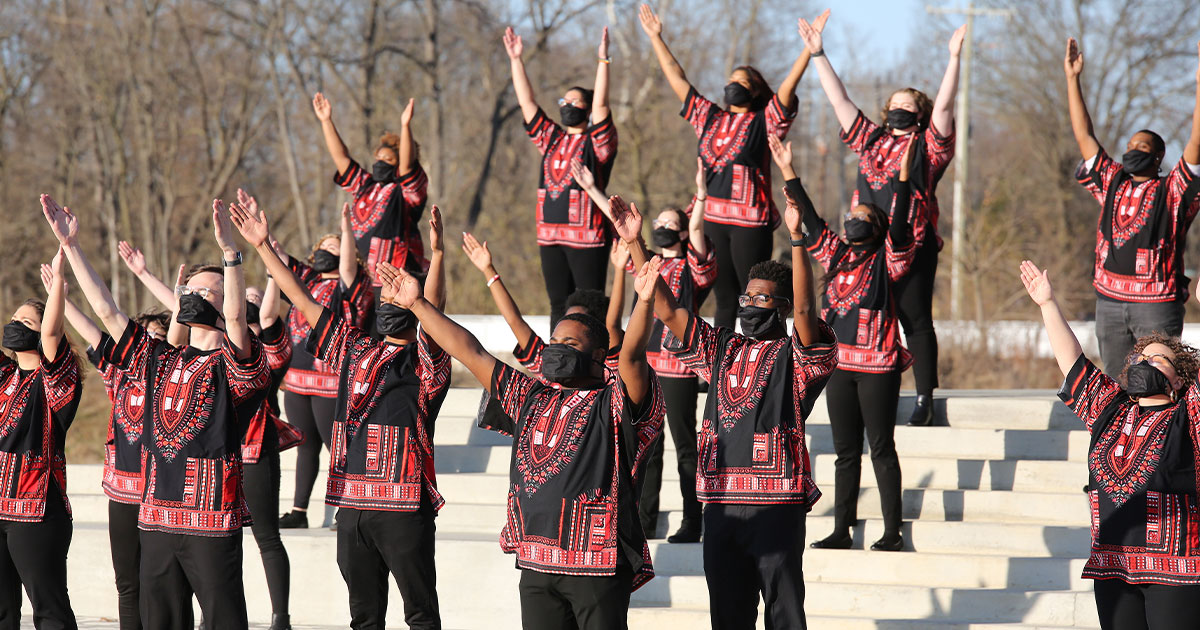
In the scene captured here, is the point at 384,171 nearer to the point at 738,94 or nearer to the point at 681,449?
the point at 738,94

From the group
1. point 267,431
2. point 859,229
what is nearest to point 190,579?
point 267,431

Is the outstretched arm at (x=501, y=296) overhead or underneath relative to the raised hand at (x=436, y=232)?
underneath

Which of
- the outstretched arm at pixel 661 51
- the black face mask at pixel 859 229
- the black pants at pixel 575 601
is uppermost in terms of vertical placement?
the outstretched arm at pixel 661 51

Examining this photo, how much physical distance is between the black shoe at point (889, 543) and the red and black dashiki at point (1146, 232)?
6.75 feet

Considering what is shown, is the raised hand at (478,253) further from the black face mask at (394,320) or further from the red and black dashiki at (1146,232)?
the red and black dashiki at (1146,232)

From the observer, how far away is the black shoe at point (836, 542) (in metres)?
7.39

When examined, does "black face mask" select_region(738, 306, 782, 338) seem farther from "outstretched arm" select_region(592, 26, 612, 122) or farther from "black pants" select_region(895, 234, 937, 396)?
"outstretched arm" select_region(592, 26, 612, 122)

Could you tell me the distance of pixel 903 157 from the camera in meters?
8.16

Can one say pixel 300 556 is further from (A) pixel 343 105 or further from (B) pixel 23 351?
(A) pixel 343 105

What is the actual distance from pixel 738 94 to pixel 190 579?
5096mm

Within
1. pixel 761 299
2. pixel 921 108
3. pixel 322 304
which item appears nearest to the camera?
pixel 761 299

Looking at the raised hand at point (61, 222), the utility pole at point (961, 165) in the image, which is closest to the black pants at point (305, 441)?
the raised hand at point (61, 222)

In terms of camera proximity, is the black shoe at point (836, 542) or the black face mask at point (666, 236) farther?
the black face mask at point (666, 236)

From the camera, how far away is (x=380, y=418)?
19.6ft
